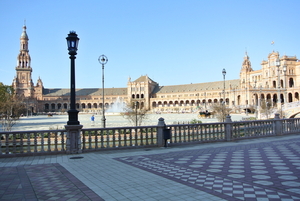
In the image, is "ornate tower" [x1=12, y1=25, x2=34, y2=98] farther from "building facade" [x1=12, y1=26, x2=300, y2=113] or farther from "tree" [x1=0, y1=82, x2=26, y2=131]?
"tree" [x1=0, y1=82, x2=26, y2=131]

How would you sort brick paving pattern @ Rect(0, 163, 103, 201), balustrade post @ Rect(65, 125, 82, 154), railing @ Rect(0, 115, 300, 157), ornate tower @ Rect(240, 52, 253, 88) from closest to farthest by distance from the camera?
brick paving pattern @ Rect(0, 163, 103, 201), balustrade post @ Rect(65, 125, 82, 154), railing @ Rect(0, 115, 300, 157), ornate tower @ Rect(240, 52, 253, 88)

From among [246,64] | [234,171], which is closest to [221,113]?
[234,171]

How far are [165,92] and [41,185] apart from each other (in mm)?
145855

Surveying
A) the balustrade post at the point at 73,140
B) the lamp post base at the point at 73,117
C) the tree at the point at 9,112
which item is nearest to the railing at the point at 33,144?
the balustrade post at the point at 73,140

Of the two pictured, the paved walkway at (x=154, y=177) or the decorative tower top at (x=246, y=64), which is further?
the decorative tower top at (x=246, y=64)

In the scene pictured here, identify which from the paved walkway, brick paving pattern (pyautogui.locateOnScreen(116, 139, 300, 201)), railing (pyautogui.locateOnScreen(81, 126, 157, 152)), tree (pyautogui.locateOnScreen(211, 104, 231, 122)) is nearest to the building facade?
tree (pyautogui.locateOnScreen(211, 104, 231, 122))

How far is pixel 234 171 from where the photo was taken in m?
8.12

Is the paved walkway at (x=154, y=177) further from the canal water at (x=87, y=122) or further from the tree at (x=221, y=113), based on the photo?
the tree at (x=221, y=113)

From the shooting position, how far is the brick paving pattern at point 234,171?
610 cm

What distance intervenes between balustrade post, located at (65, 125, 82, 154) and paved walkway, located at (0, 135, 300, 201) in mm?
537

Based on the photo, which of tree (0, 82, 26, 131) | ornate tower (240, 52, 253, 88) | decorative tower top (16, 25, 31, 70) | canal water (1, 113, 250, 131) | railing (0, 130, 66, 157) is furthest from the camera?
decorative tower top (16, 25, 31, 70)

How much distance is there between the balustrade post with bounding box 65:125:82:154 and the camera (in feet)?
38.0

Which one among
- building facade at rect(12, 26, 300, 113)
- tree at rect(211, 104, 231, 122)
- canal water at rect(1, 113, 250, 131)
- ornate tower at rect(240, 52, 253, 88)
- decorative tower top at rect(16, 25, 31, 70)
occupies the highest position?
decorative tower top at rect(16, 25, 31, 70)

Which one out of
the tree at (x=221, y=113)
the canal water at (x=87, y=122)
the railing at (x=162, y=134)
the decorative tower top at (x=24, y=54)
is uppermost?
the decorative tower top at (x=24, y=54)
